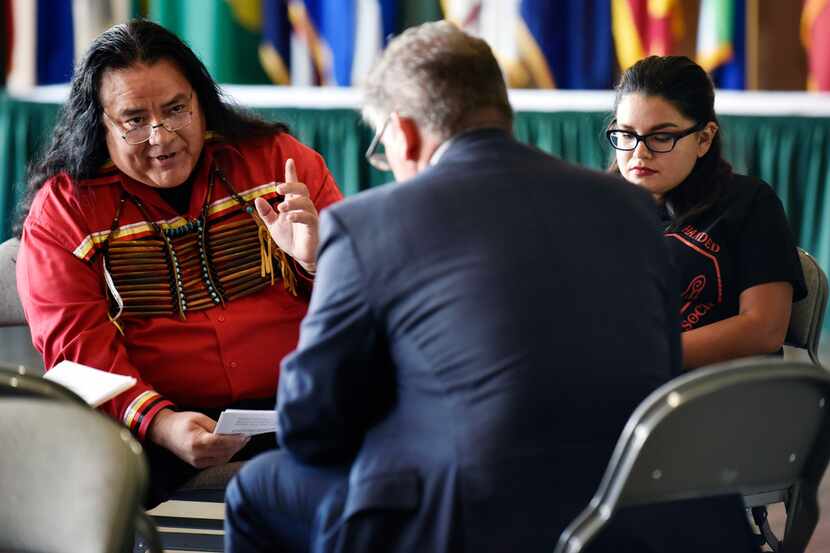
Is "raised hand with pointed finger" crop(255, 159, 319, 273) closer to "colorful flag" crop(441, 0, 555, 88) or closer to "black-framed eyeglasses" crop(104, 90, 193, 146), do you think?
"black-framed eyeglasses" crop(104, 90, 193, 146)

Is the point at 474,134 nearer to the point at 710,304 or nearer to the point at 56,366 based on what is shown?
the point at 710,304

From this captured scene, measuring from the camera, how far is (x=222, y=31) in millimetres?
4332

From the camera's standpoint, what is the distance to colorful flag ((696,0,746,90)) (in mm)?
4191

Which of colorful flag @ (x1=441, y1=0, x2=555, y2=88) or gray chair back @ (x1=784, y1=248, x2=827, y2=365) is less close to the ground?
colorful flag @ (x1=441, y1=0, x2=555, y2=88)

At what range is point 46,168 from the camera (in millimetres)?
2508

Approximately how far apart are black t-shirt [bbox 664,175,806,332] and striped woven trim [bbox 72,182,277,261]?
898 millimetres

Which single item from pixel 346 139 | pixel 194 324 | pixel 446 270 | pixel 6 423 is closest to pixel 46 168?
pixel 194 324

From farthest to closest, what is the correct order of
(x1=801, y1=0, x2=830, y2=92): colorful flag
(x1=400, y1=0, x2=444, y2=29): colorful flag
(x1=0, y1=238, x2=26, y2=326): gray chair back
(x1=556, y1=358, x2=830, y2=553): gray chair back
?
(x1=400, y1=0, x2=444, y2=29): colorful flag, (x1=801, y1=0, x2=830, y2=92): colorful flag, (x1=0, y1=238, x2=26, y2=326): gray chair back, (x1=556, y1=358, x2=830, y2=553): gray chair back

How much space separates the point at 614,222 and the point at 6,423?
2.85 ft

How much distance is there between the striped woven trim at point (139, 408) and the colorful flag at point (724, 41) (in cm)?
271

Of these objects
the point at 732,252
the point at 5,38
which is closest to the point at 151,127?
the point at 732,252

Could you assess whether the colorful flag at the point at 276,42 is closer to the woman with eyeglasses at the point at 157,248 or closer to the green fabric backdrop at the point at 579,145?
the green fabric backdrop at the point at 579,145

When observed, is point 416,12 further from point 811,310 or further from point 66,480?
point 66,480

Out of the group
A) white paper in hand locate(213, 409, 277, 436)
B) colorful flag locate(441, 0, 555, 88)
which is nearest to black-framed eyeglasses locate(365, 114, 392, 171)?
white paper in hand locate(213, 409, 277, 436)
